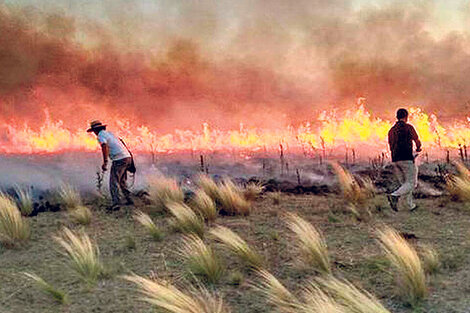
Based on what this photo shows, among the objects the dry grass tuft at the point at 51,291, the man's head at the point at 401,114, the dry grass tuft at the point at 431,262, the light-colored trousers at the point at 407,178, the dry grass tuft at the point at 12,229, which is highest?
the man's head at the point at 401,114

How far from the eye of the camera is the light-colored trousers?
12.0 meters

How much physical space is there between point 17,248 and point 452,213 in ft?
26.2

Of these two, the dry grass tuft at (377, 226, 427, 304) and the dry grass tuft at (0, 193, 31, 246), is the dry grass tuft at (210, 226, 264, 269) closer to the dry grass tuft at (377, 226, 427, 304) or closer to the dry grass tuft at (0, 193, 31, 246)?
the dry grass tuft at (377, 226, 427, 304)

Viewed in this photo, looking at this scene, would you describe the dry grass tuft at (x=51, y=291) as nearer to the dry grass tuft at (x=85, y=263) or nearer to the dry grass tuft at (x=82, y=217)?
the dry grass tuft at (x=85, y=263)

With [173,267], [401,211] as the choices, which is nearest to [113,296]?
[173,267]

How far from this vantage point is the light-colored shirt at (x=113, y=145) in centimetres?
1295

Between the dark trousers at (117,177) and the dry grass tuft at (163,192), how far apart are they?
2.39 ft

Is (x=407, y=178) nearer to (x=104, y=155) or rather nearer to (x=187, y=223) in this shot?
(x=187, y=223)

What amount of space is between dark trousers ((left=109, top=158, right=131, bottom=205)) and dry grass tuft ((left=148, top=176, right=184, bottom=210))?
73 centimetres

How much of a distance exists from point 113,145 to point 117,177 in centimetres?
72

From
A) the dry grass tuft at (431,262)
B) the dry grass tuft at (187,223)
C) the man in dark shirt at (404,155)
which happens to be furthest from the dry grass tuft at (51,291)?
the man in dark shirt at (404,155)

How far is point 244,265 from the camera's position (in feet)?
27.3

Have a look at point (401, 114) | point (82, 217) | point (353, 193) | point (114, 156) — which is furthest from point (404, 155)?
point (82, 217)

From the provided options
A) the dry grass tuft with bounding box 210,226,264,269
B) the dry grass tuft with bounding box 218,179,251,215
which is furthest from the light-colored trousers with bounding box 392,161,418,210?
the dry grass tuft with bounding box 210,226,264,269
